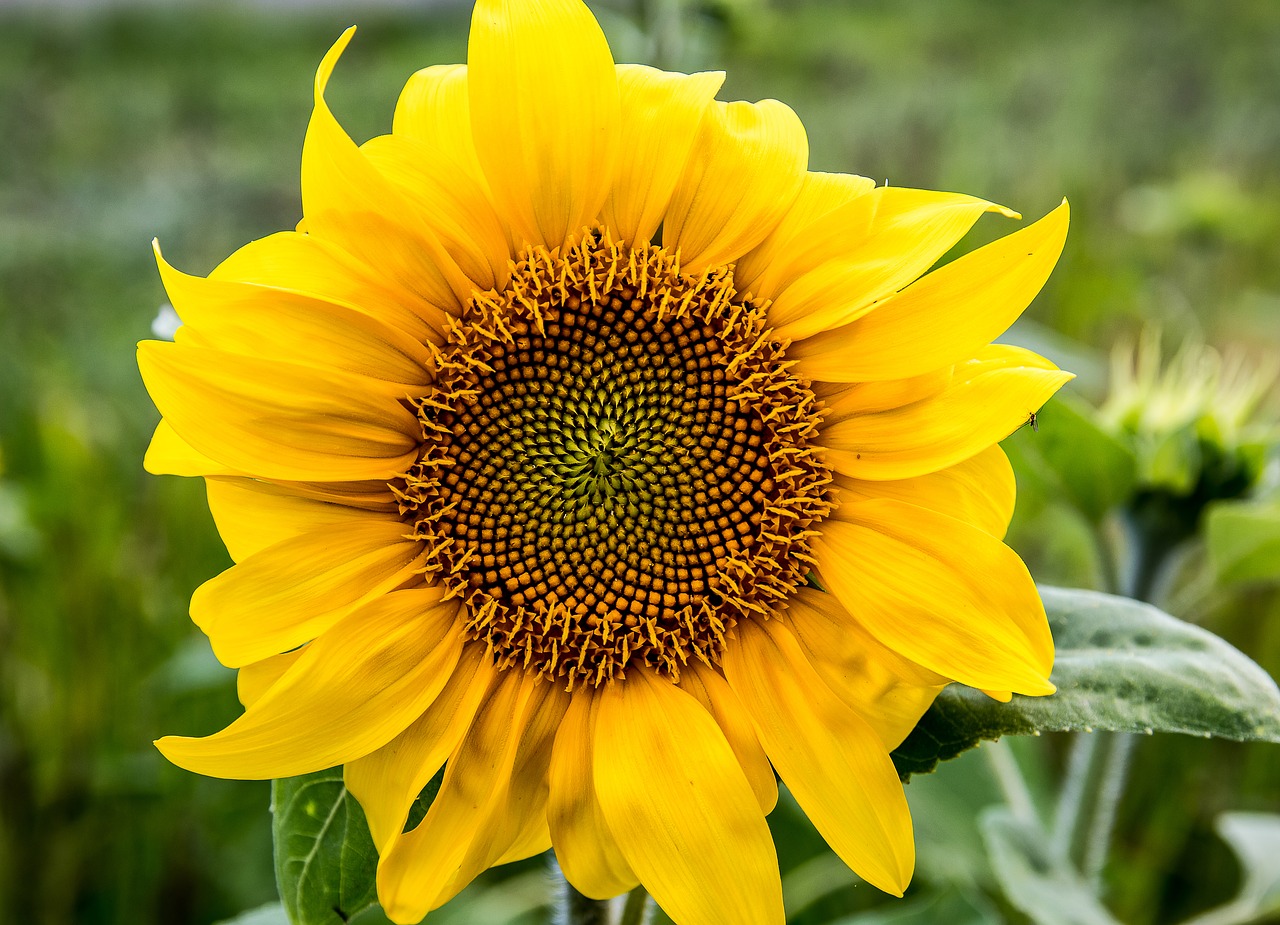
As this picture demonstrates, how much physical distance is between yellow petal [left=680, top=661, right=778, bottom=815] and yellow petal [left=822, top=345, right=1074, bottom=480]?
17 cm

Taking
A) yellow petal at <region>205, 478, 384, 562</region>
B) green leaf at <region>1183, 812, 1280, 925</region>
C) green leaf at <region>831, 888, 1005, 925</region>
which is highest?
yellow petal at <region>205, 478, 384, 562</region>

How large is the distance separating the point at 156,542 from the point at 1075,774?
1521 mm

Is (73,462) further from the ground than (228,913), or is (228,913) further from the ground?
(73,462)

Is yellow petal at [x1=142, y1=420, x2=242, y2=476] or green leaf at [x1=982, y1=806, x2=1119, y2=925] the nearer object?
yellow petal at [x1=142, y1=420, x2=242, y2=476]

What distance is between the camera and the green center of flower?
2.39 ft

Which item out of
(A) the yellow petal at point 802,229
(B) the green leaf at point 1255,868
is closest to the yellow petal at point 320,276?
(A) the yellow petal at point 802,229

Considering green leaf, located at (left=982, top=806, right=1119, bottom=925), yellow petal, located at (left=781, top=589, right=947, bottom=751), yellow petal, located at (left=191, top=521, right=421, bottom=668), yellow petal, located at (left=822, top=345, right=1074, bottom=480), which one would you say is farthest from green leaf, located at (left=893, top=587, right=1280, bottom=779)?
yellow petal, located at (left=191, top=521, right=421, bottom=668)

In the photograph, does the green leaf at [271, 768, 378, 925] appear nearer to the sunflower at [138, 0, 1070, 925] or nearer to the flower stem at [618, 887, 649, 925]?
the sunflower at [138, 0, 1070, 925]

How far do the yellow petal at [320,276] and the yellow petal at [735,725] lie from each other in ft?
1.00

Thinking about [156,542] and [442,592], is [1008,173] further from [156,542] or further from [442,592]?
[442,592]

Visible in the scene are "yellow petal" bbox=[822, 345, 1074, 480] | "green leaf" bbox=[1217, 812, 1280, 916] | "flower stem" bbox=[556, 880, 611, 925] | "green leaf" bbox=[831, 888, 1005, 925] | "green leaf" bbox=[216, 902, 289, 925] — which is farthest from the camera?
"green leaf" bbox=[831, 888, 1005, 925]

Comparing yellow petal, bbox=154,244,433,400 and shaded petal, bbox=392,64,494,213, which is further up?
shaded petal, bbox=392,64,494,213

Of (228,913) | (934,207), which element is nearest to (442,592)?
(934,207)

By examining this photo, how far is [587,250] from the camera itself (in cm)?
73
